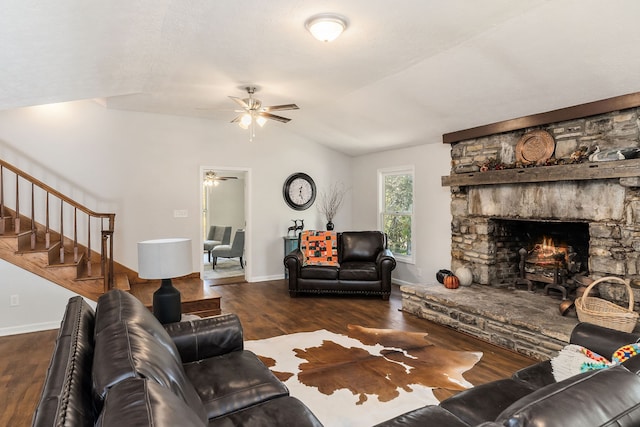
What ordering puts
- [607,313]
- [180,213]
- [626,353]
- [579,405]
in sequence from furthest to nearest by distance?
[180,213]
[607,313]
[626,353]
[579,405]

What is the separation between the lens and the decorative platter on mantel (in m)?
4.20

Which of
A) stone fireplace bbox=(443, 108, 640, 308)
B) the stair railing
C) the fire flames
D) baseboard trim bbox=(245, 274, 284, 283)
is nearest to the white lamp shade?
the stair railing

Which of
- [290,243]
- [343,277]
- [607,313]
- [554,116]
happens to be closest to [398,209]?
[343,277]

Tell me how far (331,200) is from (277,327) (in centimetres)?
360

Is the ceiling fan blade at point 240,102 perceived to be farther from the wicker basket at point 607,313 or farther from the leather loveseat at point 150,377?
the wicker basket at point 607,313

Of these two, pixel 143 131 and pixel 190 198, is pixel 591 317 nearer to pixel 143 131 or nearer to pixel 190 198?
Answer: pixel 190 198

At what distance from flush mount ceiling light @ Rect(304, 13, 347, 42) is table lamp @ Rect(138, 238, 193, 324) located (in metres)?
1.83

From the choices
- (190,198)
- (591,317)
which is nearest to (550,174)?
(591,317)

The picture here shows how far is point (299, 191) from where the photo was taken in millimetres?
7152

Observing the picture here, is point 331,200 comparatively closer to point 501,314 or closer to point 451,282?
point 451,282

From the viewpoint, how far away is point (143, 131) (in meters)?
5.78

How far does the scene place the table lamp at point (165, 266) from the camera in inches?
105

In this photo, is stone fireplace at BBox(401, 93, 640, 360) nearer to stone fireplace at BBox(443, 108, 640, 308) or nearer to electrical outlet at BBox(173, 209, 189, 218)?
stone fireplace at BBox(443, 108, 640, 308)

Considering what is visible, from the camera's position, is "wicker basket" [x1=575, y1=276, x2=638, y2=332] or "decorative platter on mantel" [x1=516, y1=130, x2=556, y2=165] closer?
"wicker basket" [x1=575, y1=276, x2=638, y2=332]
